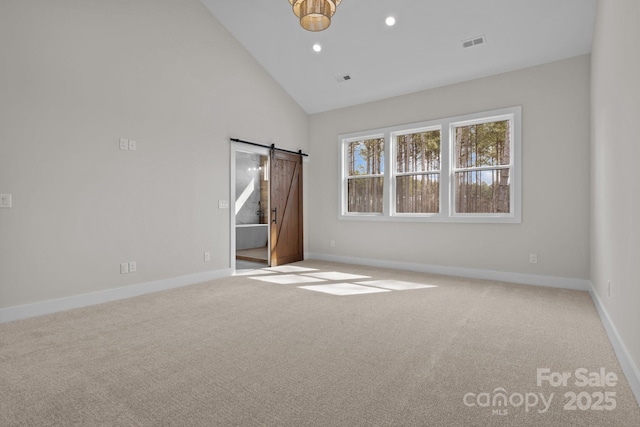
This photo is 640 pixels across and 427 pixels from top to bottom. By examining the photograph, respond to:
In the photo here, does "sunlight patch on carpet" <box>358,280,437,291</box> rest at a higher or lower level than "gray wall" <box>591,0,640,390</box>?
lower

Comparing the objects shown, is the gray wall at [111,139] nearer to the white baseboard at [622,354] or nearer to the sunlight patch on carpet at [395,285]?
the sunlight patch on carpet at [395,285]

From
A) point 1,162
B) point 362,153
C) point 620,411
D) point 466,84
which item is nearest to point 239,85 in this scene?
point 362,153

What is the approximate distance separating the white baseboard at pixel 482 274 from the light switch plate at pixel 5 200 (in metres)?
4.88

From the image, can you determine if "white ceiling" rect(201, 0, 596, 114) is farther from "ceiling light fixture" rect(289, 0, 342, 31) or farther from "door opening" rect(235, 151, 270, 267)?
"door opening" rect(235, 151, 270, 267)

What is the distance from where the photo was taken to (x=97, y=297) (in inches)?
145

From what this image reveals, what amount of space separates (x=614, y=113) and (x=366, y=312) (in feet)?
8.94

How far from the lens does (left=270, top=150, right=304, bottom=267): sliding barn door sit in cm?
605

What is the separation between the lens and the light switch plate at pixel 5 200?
3023 millimetres

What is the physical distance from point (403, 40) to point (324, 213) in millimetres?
3414

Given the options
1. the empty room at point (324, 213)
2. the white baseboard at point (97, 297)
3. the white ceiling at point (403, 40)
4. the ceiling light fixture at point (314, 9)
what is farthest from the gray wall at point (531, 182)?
the white baseboard at point (97, 297)

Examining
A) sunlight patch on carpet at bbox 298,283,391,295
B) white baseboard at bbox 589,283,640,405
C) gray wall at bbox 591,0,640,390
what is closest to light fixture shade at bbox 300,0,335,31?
gray wall at bbox 591,0,640,390

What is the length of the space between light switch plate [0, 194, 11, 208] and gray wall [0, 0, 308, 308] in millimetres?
44

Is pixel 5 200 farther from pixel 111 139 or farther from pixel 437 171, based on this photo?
pixel 437 171

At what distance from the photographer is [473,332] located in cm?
275
